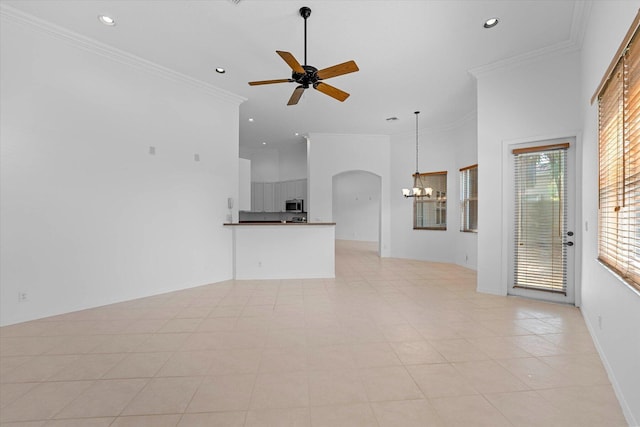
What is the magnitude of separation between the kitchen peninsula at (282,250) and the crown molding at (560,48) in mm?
3427

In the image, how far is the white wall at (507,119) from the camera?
147 inches

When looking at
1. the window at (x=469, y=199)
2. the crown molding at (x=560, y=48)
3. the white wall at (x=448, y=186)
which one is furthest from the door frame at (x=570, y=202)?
the window at (x=469, y=199)

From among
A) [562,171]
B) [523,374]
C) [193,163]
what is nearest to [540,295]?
[562,171]

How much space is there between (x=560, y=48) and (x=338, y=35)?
289 centimetres

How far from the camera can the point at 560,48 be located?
3.73 m

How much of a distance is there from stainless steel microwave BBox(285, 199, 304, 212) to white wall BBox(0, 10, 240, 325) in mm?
4351

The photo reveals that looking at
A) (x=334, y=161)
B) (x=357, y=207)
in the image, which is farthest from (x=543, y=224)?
(x=357, y=207)

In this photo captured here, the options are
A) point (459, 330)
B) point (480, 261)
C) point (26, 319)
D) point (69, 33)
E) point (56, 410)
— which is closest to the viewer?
point (56, 410)

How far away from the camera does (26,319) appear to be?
3234mm

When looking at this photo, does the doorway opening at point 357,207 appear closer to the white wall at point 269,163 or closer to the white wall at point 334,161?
the white wall at point 269,163

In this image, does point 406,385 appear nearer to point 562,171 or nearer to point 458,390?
point 458,390

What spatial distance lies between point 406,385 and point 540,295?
10.3 ft

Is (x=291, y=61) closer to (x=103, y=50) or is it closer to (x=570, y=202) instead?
(x=103, y=50)

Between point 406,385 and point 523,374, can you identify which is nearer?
point 406,385
